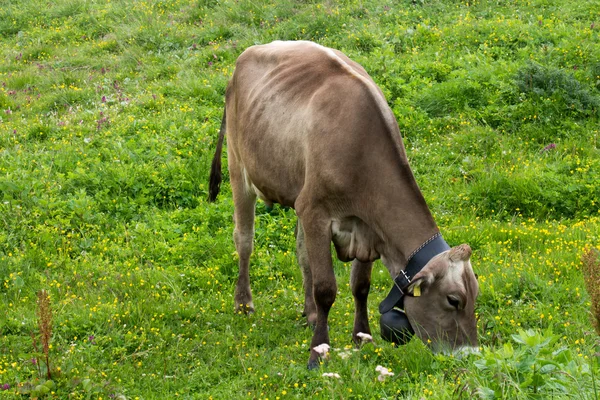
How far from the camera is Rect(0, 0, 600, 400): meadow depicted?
18.3 ft

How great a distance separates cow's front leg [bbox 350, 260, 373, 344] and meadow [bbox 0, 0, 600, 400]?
0.20 metres

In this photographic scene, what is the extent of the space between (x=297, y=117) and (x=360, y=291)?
153 centimetres

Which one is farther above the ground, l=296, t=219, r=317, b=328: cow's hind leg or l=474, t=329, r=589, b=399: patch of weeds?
l=474, t=329, r=589, b=399: patch of weeds

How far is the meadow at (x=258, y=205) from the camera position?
557 centimetres

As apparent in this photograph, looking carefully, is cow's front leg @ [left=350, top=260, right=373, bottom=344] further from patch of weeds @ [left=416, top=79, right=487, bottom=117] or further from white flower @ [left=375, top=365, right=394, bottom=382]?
patch of weeds @ [left=416, top=79, right=487, bottom=117]

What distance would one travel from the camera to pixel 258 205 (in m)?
8.89

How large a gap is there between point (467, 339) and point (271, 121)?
2.61 meters

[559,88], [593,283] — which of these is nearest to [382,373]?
[593,283]

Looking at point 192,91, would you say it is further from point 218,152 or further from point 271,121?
point 271,121

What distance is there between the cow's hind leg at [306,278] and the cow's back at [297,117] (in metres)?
0.50

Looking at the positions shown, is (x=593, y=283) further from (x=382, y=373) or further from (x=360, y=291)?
(x=360, y=291)

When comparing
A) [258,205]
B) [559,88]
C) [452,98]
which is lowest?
[258,205]

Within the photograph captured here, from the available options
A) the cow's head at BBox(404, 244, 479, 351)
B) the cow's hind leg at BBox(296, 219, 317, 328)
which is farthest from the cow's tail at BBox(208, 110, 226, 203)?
the cow's head at BBox(404, 244, 479, 351)

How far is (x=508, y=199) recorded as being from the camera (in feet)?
28.8
